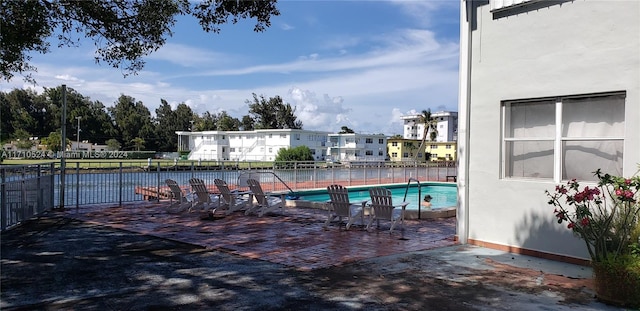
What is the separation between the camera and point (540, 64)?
23.9 feet

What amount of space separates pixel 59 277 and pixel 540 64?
25.1 ft

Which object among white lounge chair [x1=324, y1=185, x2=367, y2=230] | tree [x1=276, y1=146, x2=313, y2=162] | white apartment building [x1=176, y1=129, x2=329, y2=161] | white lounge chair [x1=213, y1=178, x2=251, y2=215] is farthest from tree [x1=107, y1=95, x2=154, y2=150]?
white lounge chair [x1=324, y1=185, x2=367, y2=230]

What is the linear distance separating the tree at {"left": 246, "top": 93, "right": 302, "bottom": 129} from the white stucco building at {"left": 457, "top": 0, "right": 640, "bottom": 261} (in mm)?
88304

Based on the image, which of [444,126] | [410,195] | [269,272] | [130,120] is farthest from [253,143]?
[444,126]

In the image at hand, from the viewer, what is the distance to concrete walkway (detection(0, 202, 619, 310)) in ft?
16.2

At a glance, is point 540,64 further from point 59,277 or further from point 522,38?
point 59,277

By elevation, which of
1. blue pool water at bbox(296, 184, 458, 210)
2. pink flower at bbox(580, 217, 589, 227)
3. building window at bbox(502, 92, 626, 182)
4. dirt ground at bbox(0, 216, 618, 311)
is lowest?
blue pool water at bbox(296, 184, 458, 210)

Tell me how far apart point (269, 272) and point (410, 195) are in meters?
17.7

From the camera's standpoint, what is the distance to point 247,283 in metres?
5.70

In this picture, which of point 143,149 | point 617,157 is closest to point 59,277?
point 617,157

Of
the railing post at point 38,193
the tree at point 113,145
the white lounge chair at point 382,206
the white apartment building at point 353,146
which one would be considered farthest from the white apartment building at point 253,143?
the white lounge chair at point 382,206

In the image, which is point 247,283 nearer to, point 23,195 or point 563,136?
point 563,136

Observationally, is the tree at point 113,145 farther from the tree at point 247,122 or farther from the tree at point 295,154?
the tree at point 295,154

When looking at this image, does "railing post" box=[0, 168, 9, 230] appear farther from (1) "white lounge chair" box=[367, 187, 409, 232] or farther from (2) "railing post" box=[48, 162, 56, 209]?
(1) "white lounge chair" box=[367, 187, 409, 232]
